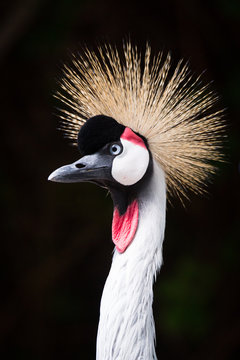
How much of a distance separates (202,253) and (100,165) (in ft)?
5.98

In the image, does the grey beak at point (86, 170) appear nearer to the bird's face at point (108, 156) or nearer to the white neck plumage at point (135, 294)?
the bird's face at point (108, 156)

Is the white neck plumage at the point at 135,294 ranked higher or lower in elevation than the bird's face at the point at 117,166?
lower

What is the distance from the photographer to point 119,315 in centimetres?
134

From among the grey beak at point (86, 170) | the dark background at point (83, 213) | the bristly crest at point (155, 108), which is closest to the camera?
the grey beak at point (86, 170)

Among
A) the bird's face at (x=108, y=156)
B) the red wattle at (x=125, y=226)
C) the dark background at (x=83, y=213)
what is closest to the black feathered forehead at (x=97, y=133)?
the bird's face at (x=108, y=156)

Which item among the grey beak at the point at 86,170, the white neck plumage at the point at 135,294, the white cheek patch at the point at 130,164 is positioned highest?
the grey beak at the point at 86,170

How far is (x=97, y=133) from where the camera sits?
52.7 inches

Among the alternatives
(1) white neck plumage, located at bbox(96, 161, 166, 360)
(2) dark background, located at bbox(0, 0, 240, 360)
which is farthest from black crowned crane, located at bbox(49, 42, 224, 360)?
(2) dark background, located at bbox(0, 0, 240, 360)

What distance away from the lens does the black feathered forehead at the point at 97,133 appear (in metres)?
1.33

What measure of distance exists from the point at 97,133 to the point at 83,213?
223 centimetres

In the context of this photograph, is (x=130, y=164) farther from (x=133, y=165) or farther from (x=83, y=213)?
(x=83, y=213)

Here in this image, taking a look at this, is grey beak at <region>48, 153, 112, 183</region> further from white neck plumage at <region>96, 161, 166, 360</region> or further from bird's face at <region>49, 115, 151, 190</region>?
white neck plumage at <region>96, 161, 166, 360</region>

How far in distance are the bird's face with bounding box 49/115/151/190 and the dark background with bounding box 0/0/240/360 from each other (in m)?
1.47

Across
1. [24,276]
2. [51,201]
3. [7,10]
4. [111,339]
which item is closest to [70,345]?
[24,276]
